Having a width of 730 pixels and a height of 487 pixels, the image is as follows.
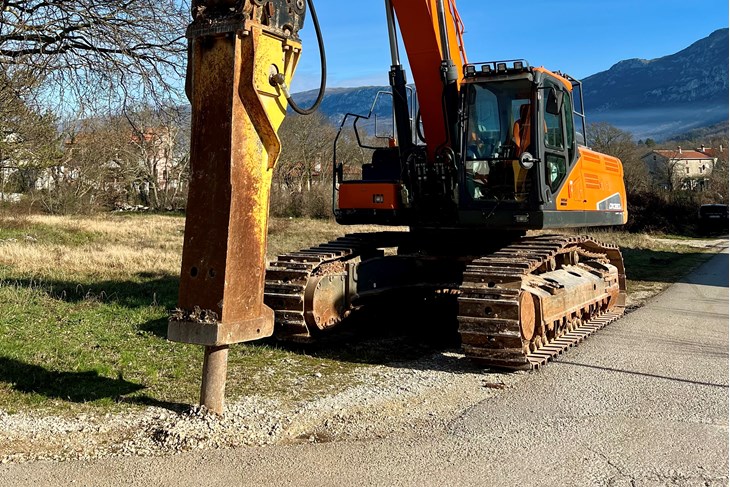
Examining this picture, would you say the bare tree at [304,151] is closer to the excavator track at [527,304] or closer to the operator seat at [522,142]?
the excavator track at [527,304]

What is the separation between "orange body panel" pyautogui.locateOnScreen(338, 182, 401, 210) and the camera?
826 centimetres

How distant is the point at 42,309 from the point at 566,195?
21.3 ft

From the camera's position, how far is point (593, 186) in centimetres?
895

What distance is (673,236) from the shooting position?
116 ft

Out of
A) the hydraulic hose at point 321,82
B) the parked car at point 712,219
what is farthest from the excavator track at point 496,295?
the parked car at point 712,219

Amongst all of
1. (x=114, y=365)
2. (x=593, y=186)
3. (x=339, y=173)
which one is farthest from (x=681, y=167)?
(x=114, y=365)

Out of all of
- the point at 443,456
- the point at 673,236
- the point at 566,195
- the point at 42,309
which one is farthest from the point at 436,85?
the point at 673,236

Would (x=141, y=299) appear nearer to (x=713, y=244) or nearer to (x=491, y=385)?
(x=491, y=385)

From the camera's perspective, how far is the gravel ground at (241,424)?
4434 millimetres

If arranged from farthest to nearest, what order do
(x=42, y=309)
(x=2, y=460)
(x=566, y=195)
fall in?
(x=42, y=309) < (x=566, y=195) < (x=2, y=460)

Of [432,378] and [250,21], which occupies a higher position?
[250,21]

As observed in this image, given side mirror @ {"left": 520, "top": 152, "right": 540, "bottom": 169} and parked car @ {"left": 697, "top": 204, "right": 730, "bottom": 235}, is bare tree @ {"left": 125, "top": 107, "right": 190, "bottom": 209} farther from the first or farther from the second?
side mirror @ {"left": 520, "top": 152, "right": 540, "bottom": 169}

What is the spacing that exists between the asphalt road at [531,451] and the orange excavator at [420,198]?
78 cm

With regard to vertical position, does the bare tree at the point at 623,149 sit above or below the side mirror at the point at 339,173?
above
